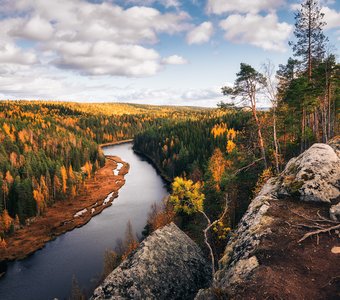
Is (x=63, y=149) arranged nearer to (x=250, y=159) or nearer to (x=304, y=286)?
(x=250, y=159)

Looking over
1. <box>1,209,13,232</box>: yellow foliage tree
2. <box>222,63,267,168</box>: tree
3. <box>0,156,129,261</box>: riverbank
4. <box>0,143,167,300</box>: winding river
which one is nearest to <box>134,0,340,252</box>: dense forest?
<box>222,63,267,168</box>: tree

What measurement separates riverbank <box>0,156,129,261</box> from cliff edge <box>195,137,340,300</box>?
57.7m

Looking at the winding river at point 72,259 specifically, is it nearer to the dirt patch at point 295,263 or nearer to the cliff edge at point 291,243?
the cliff edge at point 291,243

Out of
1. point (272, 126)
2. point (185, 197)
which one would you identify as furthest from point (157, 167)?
point (272, 126)

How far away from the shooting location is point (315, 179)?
52.2 feet

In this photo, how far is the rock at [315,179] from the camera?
50.7ft

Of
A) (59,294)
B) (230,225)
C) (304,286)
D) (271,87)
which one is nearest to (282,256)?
(304,286)

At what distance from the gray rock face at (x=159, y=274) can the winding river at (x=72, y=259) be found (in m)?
29.3

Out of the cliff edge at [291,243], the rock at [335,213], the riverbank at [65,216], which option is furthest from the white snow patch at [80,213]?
the rock at [335,213]

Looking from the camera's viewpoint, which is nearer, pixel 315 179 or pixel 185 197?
pixel 315 179

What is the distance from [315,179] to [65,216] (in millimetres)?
74710

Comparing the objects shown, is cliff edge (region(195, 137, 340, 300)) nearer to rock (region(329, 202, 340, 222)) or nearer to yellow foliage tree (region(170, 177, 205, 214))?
rock (region(329, 202, 340, 222))

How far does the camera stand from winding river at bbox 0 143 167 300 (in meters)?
44.5

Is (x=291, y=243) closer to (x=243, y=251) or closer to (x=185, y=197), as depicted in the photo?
(x=243, y=251)
